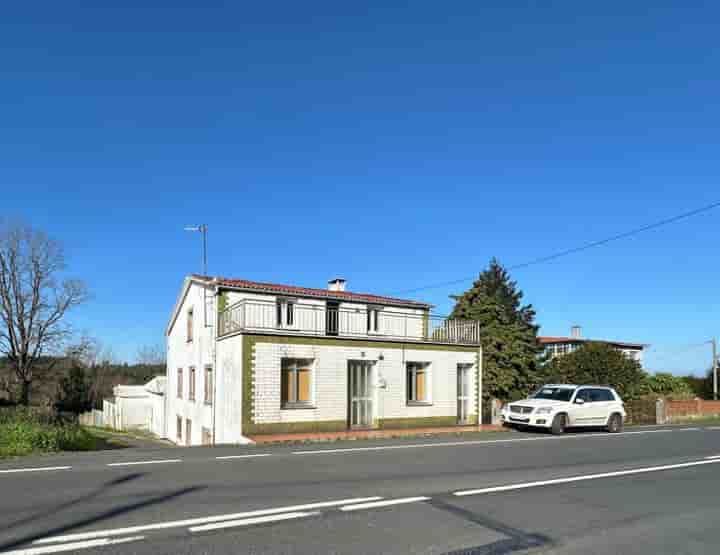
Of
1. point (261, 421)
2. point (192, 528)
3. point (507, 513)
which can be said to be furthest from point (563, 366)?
point (192, 528)

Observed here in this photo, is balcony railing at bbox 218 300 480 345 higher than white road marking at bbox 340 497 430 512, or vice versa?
balcony railing at bbox 218 300 480 345

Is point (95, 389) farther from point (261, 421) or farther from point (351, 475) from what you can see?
point (351, 475)

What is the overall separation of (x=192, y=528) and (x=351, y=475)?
4269 mm

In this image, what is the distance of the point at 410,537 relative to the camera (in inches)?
247

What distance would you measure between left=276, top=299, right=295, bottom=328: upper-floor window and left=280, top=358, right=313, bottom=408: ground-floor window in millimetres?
4545

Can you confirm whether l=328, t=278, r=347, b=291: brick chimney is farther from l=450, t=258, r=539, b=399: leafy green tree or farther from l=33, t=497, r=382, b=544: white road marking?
l=33, t=497, r=382, b=544: white road marking

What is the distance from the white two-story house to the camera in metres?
19.7

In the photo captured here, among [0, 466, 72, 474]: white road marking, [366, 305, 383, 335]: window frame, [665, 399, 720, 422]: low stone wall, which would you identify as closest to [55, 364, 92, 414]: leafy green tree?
[366, 305, 383, 335]: window frame

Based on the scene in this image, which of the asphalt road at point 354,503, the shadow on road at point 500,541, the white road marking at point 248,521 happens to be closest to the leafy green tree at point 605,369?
the asphalt road at point 354,503

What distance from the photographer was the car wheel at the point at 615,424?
846 inches

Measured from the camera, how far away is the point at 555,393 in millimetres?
21219

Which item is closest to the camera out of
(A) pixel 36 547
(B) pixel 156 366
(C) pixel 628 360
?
(A) pixel 36 547

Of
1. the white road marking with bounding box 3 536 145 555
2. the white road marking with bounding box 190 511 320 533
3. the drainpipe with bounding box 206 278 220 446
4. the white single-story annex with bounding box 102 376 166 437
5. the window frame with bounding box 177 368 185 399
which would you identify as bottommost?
the white single-story annex with bounding box 102 376 166 437

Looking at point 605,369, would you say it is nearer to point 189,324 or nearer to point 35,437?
point 189,324
